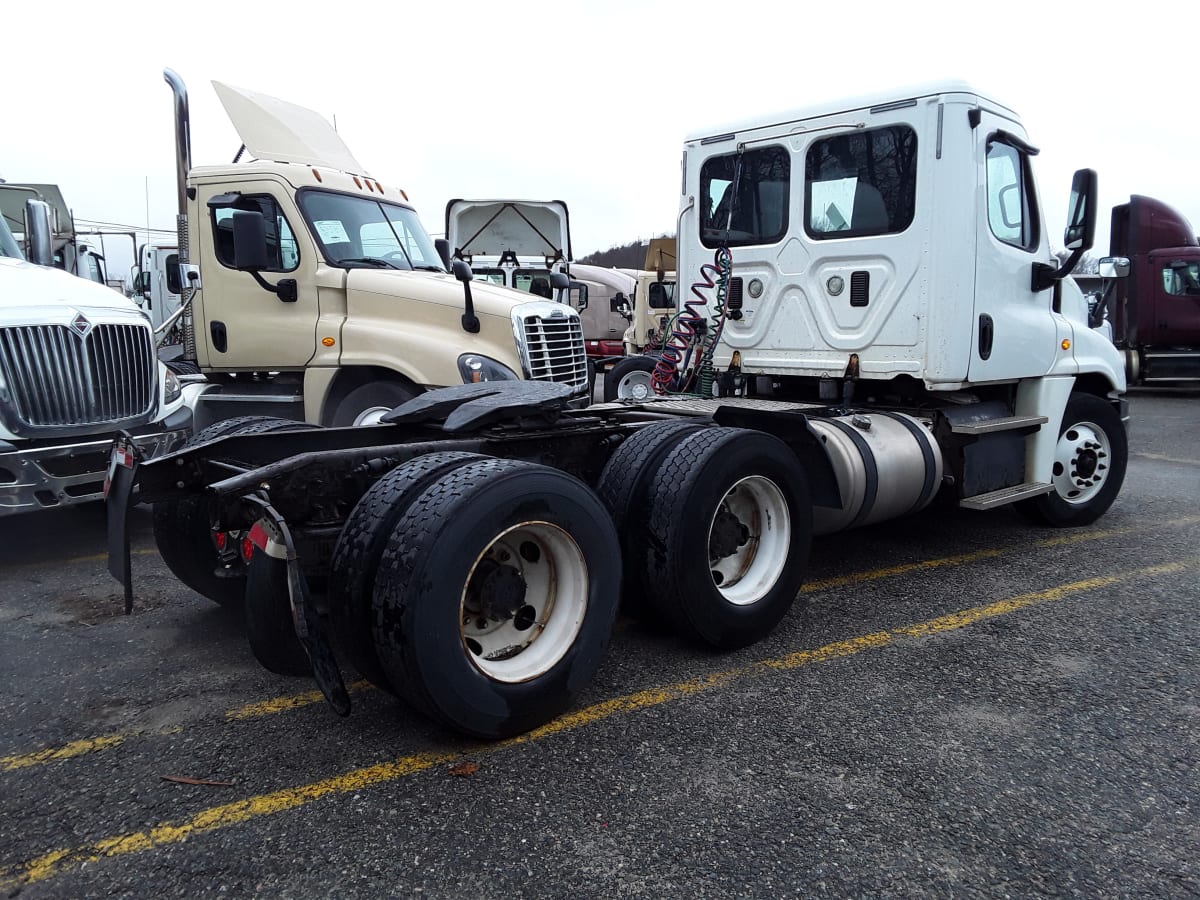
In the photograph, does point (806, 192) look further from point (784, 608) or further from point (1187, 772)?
point (1187, 772)

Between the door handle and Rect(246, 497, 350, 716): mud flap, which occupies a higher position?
the door handle

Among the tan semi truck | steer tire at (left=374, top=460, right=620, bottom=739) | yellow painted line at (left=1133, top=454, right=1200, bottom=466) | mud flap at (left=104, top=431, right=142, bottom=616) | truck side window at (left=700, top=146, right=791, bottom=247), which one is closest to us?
steer tire at (left=374, top=460, right=620, bottom=739)

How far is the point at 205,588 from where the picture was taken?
430 cm

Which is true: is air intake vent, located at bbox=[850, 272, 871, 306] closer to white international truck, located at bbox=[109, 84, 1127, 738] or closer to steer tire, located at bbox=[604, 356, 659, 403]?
white international truck, located at bbox=[109, 84, 1127, 738]

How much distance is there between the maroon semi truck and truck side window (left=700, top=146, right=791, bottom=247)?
13203 mm

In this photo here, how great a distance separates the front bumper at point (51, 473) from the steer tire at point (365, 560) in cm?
268

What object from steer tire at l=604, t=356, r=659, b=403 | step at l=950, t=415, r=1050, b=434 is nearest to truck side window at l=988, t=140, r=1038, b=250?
step at l=950, t=415, r=1050, b=434

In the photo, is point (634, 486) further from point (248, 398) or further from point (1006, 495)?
point (248, 398)

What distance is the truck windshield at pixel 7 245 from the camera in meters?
6.53

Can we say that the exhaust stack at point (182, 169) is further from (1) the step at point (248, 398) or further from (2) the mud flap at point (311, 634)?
(2) the mud flap at point (311, 634)

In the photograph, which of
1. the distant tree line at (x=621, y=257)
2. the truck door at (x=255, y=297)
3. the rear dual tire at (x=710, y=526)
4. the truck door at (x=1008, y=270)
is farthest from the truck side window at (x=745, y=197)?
the distant tree line at (x=621, y=257)

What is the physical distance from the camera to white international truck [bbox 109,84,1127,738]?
3043mm

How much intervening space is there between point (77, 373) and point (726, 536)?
4247mm

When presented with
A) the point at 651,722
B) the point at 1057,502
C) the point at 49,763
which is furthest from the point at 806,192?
the point at 49,763
